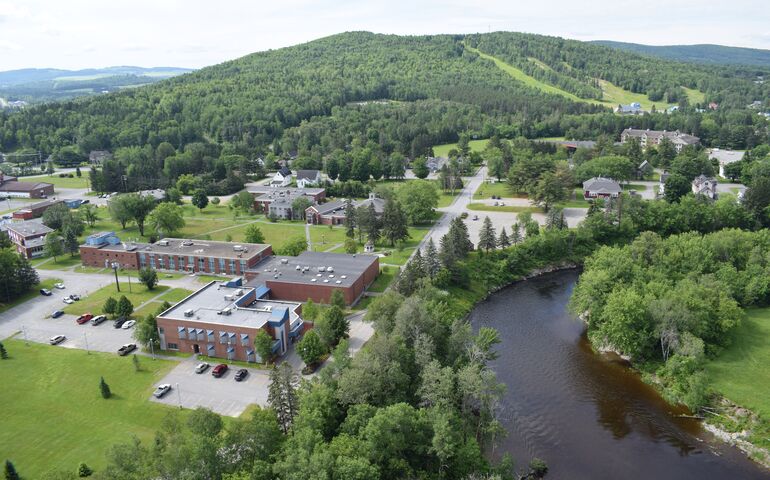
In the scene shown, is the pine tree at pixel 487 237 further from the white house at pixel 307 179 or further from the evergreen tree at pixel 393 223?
the white house at pixel 307 179

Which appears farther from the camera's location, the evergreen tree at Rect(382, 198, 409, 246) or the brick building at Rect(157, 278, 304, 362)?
the evergreen tree at Rect(382, 198, 409, 246)

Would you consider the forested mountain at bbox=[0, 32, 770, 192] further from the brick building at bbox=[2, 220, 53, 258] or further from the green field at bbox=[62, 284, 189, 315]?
the green field at bbox=[62, 284, 189, 315]

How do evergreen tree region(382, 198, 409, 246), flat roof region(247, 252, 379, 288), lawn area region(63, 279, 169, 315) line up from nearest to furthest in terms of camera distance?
lawn area region(63, 279, 169, 315)
flat roof region(247, 252, 379, 288)
evergreen tree region(382, 198, 409, 246)

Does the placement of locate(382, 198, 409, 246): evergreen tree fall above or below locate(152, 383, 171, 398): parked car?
above

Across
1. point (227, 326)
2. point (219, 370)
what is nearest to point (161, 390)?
point (219, 370)

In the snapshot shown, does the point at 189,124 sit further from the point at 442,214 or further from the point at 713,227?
the point at 713,227

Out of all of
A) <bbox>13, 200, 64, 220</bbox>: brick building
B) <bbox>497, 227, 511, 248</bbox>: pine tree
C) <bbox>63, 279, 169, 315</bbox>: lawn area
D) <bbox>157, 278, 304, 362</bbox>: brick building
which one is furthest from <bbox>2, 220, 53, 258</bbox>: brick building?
<bbox>497, 227, 511, 248</bbox>: pine tree

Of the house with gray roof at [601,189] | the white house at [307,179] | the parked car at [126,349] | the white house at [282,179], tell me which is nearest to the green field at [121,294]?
the parked car at [126,349]
